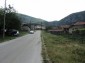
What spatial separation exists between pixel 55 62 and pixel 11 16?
4732 cm

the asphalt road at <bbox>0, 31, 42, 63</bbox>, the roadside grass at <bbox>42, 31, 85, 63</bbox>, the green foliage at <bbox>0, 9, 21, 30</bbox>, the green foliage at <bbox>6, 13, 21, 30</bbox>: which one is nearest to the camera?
the roadside grass at <bbox>42, 31, 85, 63</bbox>

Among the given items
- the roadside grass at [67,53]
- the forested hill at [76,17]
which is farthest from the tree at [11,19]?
the forested hill at [76,17]

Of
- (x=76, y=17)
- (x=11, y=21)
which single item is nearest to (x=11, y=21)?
(x=11, y=21)

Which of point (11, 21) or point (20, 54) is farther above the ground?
point (11, 21)

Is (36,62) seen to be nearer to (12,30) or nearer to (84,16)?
(12,30)

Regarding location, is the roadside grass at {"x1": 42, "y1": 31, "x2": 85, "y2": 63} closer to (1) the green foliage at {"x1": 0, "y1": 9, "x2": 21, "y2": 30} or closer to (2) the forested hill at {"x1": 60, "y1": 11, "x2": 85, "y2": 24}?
(1) the green foliage at {"x1": 0, "y1": 9, "x2": 21, "y2": 30}

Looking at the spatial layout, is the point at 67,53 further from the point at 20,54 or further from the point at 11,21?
the point at 11,21

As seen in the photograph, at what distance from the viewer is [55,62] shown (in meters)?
12.8

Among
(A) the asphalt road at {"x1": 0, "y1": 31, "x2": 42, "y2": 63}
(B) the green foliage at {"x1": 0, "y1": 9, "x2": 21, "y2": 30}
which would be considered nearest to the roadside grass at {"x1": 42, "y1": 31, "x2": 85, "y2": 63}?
(A) the asphalt road at {"x1": 0, "y1": 31, "x2": 42, "y2": 63}

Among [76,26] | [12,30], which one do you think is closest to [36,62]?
[12,30]

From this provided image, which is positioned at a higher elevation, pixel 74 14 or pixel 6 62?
pixel 74 14

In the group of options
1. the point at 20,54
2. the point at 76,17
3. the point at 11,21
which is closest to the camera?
the point at 20,54

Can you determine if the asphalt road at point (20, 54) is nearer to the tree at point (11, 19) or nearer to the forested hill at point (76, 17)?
the tree at point (11, 19)

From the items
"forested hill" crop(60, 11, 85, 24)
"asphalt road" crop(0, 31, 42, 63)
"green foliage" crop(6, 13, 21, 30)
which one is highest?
"forested hill" crop(60, 11, 85, 24)
